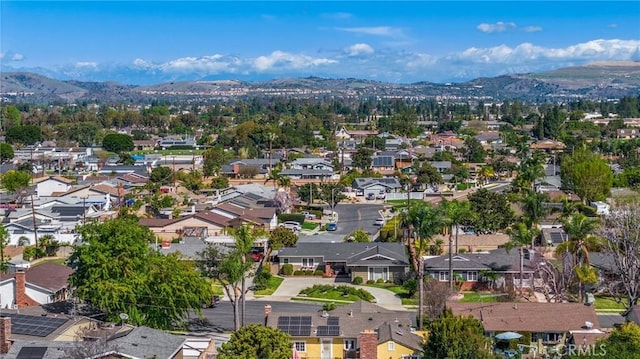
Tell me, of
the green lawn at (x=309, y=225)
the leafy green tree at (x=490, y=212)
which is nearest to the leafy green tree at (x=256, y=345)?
the leafy green tree at (x=490, y=212)

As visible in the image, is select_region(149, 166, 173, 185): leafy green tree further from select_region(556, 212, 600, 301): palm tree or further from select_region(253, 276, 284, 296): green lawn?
select_region(556, 212, 600, 301): palm tree

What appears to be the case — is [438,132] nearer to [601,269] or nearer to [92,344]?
[601,269]

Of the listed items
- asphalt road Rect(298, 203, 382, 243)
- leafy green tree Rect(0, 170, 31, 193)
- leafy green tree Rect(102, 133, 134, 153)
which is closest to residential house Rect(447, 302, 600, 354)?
asphalt road Rect(298, 203, 382, 243)

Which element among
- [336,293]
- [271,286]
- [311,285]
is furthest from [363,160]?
[336,293]

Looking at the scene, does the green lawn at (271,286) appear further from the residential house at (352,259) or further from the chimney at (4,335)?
the chimney at (4,335)

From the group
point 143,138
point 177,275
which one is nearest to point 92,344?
point 177,275

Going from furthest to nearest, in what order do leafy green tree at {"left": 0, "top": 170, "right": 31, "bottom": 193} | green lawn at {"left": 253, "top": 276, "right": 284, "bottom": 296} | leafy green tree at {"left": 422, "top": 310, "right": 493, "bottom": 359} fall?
leafy green tree at {"left": 0, "top": 170, "right": 31, "bottom": 193} → green lawn at {"left": 253, "top": 276, "right": 284, "bottom": 296} → leafy green tree at {"left": 422, "top": 310, "right": 493, "bottom": 359}
